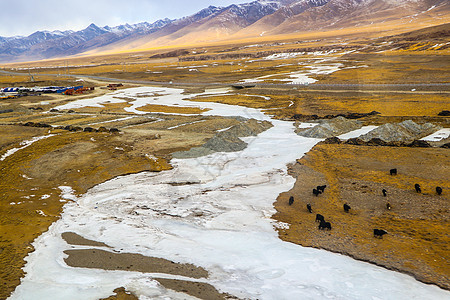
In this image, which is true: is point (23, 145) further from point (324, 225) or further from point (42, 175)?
point (324, 225)

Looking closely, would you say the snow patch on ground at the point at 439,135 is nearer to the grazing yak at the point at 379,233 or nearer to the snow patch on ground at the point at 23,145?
the grazing yak at the point at 379,233

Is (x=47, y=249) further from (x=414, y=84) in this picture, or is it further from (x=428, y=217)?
(x=414, y=84)

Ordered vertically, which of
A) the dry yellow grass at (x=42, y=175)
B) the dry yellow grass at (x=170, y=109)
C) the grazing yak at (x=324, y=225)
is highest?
the dry yellow grass at (x=170, y=109)

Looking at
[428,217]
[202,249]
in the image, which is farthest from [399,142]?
[202,249]

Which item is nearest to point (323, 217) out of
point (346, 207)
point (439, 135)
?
point (346, 207)

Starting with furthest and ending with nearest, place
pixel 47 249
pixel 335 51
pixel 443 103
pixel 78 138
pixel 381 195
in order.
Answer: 1. pixel 335 51
2. pixel 443 103
3. pixel 78 138
4. pixel 381 195
5. pixel 47 249

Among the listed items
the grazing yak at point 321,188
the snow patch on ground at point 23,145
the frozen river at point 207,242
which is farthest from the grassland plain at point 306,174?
the frozen river at point 207,242
